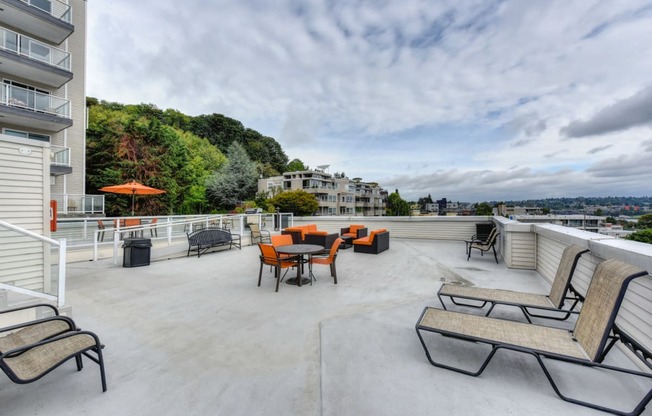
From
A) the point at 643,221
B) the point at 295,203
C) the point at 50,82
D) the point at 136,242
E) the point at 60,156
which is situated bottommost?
the point at 136,242

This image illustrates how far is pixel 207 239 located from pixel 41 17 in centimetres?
1426

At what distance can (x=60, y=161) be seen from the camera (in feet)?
43.5

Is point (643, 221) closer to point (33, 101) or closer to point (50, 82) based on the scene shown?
point (33, 101)

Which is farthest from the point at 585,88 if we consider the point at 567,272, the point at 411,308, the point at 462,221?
the point at 411,308

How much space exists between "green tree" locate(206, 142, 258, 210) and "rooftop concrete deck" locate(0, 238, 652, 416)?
84.6 feet

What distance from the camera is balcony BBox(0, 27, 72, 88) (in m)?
11.7

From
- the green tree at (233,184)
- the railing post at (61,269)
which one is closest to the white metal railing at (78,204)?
the railing post at (61,269)

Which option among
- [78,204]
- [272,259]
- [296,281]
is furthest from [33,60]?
[296,281]

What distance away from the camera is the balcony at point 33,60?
1170 cm

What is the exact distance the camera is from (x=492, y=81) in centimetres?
1213

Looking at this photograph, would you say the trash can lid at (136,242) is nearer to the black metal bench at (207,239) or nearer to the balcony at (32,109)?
the black metal bench at (207,239)

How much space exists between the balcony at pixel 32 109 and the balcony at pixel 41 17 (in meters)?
3.12

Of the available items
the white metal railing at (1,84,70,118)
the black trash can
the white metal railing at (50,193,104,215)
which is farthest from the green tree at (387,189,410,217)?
the black trash can

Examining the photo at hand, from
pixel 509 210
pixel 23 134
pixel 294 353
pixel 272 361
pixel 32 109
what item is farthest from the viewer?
pixel 509 210
